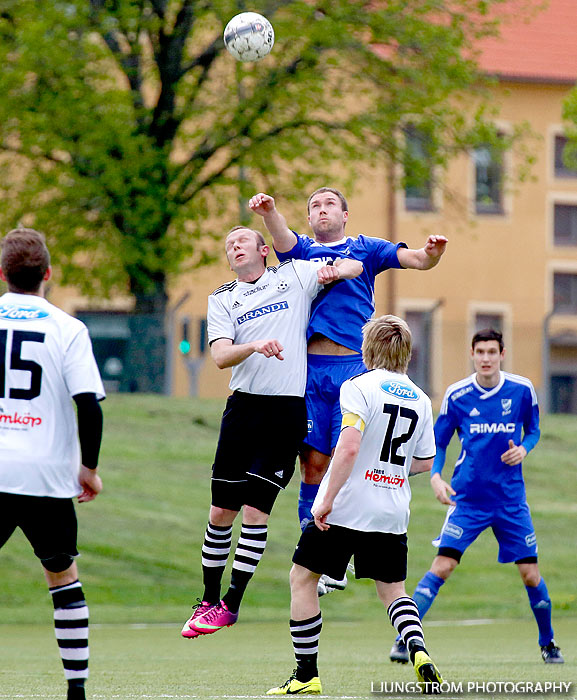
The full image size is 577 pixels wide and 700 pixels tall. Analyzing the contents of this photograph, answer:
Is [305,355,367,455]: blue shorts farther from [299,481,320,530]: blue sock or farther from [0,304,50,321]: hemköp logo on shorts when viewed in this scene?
[0,304,50,321]: hemköp logo on shorts

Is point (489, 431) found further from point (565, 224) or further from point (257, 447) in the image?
point (565, 224)

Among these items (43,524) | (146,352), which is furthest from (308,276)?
(146,352)

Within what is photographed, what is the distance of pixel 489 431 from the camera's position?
10266mm

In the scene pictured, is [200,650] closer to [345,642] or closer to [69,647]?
[345,642]

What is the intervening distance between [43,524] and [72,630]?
0.52 m

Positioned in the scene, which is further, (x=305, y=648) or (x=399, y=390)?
(x=305, y=648)

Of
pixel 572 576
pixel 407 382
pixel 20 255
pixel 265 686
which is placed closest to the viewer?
pixel 20 255

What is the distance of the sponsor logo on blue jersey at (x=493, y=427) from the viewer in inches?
403

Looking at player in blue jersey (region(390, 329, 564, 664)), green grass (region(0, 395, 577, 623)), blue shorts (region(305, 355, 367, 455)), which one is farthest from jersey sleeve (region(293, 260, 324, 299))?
green grass (region(0, 395, 577, 623))

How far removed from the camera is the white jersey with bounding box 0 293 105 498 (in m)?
6.24

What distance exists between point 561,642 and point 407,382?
5.79 meters

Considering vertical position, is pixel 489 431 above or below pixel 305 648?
above

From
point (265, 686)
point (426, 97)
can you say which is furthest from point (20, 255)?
point (426, 97)

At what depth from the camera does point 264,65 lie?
28547mm
